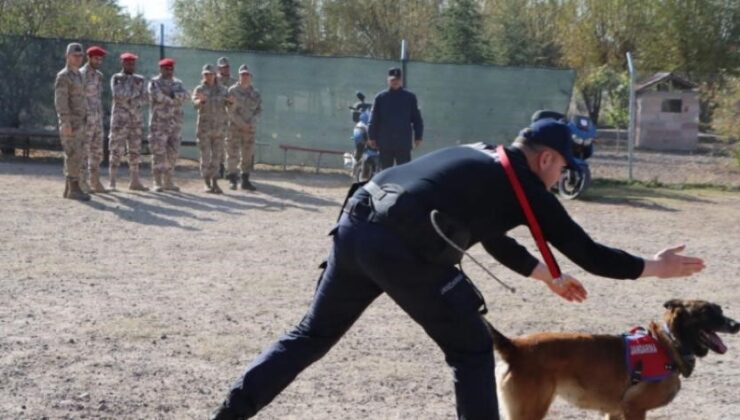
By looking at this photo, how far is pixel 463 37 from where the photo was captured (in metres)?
31.8

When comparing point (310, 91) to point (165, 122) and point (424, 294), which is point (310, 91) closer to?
point (165, 122)

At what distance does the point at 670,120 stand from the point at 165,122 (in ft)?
74.1

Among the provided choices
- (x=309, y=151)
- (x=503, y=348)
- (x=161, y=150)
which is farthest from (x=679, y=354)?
(x=309, y=151)

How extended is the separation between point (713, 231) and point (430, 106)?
700 cm

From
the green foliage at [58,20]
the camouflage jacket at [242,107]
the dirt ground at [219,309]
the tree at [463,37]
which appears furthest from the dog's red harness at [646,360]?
the tree at [463,37]

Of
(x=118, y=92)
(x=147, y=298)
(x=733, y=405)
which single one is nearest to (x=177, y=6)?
(x=118, y=92)

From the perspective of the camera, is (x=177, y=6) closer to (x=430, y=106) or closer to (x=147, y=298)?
(x=430, y=106)

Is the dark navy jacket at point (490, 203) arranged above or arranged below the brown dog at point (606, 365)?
above

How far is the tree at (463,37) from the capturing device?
3173 cm

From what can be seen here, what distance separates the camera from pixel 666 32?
4016cm

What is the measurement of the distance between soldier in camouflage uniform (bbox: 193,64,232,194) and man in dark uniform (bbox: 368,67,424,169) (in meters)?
2.58

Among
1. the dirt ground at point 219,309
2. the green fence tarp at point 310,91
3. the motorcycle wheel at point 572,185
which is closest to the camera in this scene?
the dirt ground at point 219,309

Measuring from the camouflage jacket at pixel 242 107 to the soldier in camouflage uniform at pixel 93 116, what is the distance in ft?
6.60

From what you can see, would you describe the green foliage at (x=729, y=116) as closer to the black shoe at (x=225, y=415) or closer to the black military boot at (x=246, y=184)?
the black military boot at (x=246, y=184)
